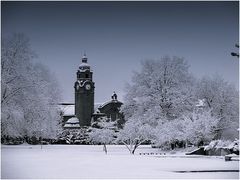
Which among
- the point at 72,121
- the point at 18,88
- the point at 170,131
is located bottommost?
the point at 170,131

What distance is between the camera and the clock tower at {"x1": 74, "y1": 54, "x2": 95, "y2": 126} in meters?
107

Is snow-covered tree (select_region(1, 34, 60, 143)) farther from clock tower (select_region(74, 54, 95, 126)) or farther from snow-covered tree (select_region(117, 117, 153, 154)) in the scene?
clock tower (select_region(74, 54, 95, 126))

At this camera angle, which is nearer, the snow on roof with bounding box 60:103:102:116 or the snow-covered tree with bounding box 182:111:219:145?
the snow-covered tree with bounding box 182:111:219:145

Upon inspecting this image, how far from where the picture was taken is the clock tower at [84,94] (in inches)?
4222

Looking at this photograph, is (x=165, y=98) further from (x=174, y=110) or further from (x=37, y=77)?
(x=37, y=77)

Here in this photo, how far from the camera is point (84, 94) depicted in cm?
10744

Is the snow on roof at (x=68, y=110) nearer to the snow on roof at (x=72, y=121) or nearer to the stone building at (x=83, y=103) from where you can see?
the stone building at (x=83, y=103)

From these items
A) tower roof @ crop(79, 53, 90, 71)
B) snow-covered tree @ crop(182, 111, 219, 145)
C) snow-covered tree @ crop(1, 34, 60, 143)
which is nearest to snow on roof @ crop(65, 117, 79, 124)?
tower roof @ crop(79, 53, 90, 71)

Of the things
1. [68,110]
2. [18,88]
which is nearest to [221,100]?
[18,88]

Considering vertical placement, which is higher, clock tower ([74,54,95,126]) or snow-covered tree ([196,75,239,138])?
clock tower ([74,54,95,126])

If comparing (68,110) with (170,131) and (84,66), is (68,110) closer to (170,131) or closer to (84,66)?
(84,66)

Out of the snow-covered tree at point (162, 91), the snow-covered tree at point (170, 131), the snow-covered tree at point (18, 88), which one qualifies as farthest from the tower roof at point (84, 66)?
the snow-covered tree at point (18, 88)

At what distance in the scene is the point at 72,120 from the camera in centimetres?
10731

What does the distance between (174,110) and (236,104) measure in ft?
Answer: 33.0
